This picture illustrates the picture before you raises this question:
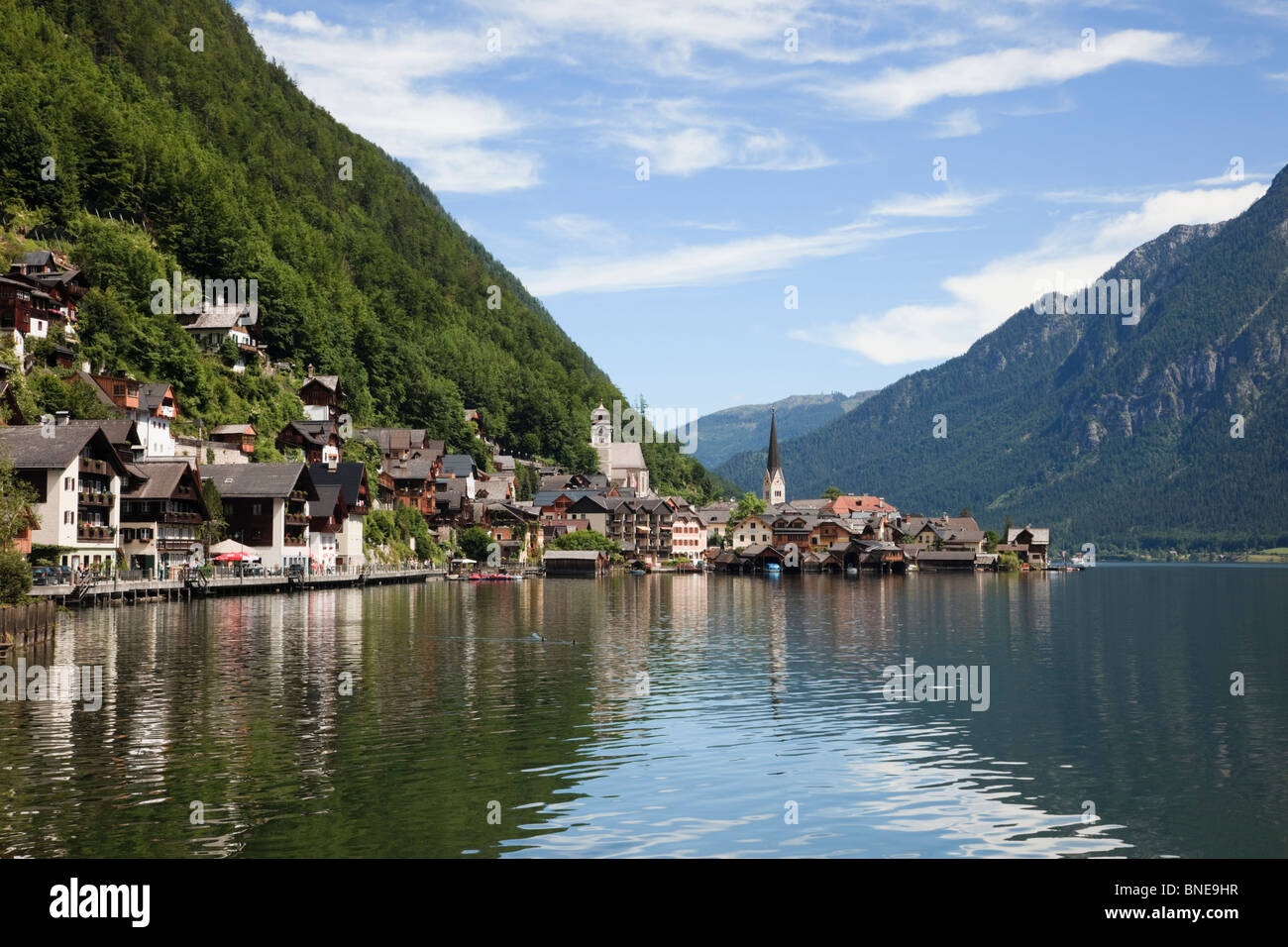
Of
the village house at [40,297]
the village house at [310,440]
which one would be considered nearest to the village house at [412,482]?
the village house at [310,440]

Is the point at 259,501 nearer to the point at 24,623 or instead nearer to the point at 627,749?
the point at 24,623

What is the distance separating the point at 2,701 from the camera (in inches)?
1491

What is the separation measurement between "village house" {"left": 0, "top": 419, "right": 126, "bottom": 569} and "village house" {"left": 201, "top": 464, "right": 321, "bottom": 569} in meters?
21.6

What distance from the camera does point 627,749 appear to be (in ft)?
107

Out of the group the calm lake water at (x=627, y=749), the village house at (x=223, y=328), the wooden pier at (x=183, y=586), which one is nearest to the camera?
the calm lake water at (x=627, y=749)

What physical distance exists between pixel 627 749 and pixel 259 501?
86.4 meters

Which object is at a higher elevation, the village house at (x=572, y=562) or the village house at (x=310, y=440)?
the village house at (x=310, y=440)

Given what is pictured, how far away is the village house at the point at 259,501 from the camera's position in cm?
11012

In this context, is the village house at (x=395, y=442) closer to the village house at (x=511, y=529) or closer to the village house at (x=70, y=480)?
the village house at (x=511, y=529)

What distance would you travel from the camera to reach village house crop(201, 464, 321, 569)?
110 m

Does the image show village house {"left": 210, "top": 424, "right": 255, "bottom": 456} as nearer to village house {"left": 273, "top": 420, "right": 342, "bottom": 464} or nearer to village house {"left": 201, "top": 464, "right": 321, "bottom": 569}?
village house {"left": 273, "top": 420, "right": 342, "bottom": 464}

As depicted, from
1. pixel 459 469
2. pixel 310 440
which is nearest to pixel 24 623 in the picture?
pixel 310 440

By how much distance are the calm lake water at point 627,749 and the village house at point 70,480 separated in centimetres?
1737

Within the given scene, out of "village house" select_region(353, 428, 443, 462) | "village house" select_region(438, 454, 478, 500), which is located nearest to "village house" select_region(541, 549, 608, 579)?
"village house" select_region(438, 454, 478, 500)
